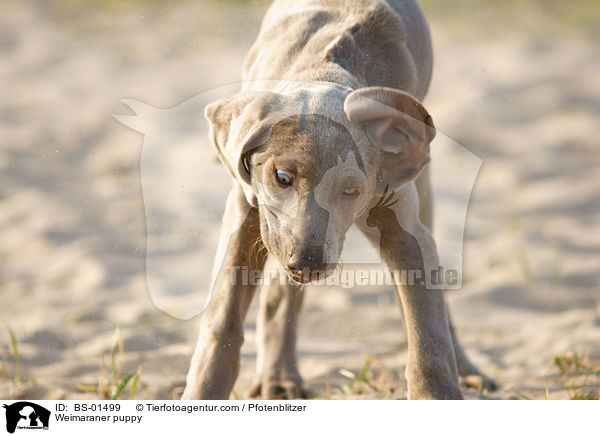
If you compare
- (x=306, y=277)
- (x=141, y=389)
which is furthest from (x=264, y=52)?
(x=141, y=389)

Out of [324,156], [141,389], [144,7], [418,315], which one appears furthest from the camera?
[144,7]

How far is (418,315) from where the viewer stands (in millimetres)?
2918

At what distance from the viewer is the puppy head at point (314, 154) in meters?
2.47

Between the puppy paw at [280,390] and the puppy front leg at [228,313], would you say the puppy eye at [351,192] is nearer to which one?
the puppy front leg at [228,313]

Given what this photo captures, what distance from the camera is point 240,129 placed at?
2555 mm

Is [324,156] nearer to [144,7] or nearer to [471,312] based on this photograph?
[471,312]

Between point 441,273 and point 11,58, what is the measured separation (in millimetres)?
7274

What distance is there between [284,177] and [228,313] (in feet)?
2.16

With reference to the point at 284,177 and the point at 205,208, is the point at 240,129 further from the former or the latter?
the point at 205,208

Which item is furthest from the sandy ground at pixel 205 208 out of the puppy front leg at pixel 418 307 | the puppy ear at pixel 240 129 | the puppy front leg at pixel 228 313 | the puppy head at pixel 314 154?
the puppy head at pixel 314 154
